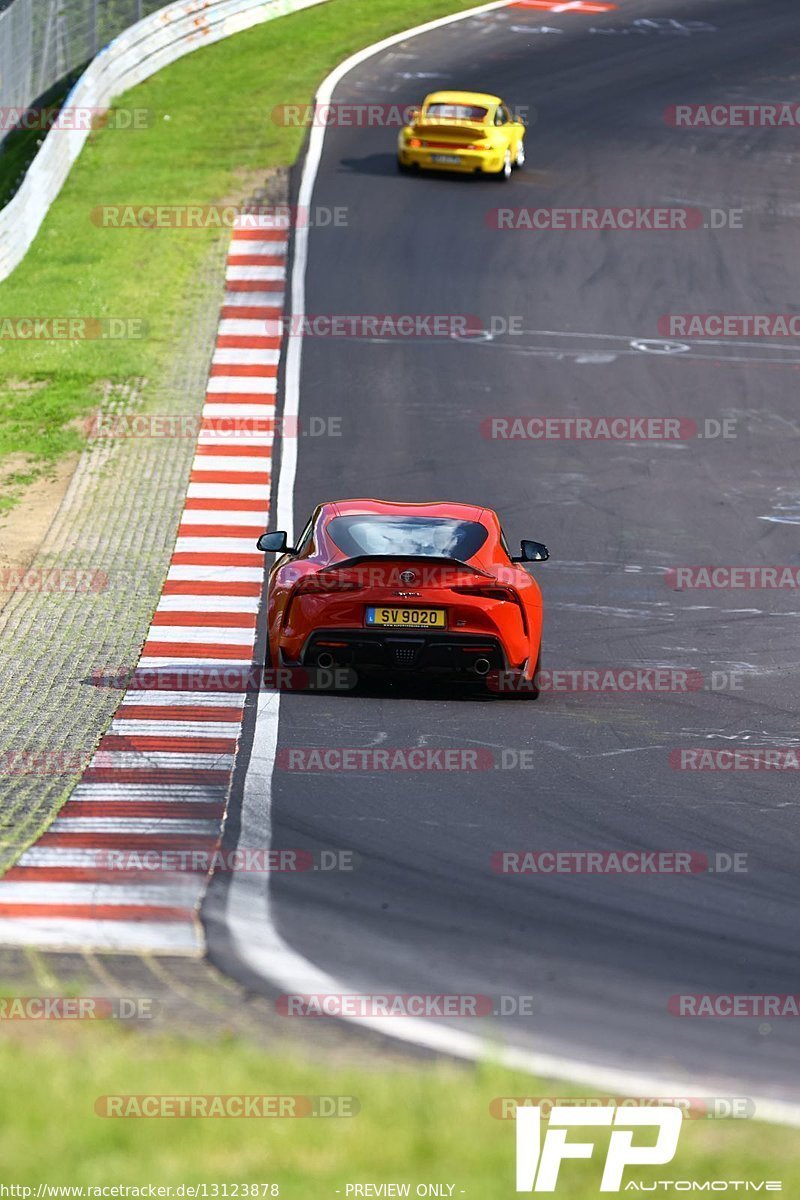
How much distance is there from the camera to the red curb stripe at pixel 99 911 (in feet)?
25.7

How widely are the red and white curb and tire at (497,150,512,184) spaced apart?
35.0 feet

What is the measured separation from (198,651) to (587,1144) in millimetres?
9553

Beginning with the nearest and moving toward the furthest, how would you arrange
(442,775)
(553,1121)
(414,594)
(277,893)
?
1. (553,1121)
2. (277,893)
3. (442,775)
4. (414,594)

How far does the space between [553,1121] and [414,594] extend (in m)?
7.11

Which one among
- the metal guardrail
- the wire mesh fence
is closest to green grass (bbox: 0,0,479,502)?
the metal guardrail

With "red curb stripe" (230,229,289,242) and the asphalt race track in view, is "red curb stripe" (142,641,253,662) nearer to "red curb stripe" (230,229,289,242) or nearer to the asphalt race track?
the asphalt race track

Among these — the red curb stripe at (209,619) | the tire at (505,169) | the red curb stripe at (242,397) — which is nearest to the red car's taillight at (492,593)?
the red curb stripe at (209,619)

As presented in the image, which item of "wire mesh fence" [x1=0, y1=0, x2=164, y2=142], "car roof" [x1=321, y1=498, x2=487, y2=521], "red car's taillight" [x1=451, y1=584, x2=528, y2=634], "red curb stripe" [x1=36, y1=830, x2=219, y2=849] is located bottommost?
"red curb stripe" [x1=36, y1=830, x2=219, y2=849]

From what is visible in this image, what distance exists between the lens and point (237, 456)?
69.4 ft

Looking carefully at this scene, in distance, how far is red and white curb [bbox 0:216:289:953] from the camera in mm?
7887

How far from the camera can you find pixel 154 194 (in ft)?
104

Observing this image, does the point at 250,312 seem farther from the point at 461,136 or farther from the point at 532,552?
the point at 532,552

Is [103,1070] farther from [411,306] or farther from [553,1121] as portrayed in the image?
[411,306]

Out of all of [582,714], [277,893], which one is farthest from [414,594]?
[277,893]
